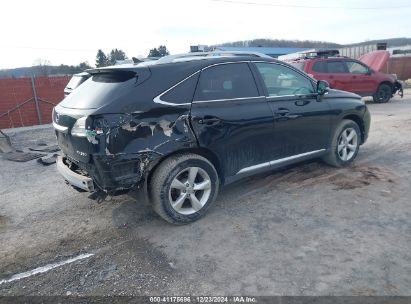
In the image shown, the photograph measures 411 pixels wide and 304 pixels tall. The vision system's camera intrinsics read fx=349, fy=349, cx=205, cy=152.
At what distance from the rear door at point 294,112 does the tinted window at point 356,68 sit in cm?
883

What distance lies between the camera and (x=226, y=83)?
4129 millimetres

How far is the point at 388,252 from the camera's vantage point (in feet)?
10.5

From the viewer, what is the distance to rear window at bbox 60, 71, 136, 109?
3494 mm

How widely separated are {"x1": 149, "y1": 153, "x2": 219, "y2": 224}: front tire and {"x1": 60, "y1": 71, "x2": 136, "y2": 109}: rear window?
2.84 feet

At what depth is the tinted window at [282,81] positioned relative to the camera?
4496mm

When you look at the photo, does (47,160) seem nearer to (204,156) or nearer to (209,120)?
(204,156)

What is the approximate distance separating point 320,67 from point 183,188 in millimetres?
10000

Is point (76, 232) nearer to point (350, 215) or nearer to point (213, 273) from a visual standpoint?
point (213, 273)

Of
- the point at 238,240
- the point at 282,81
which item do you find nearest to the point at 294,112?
the point at 282,81

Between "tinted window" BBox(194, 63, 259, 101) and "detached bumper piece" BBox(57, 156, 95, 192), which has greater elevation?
"tinted window" BBox(194, 63, 259, 101)

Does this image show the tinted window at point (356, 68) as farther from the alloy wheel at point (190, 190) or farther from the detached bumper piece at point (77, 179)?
the detached bumper piece at point (77, 179)

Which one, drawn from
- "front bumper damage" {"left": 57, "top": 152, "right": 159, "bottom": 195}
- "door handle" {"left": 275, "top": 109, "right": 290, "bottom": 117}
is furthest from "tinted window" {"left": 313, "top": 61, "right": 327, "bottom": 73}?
"front bumper damage" {"left": 57, "top": 152, "right": 159, "bottom": 195}

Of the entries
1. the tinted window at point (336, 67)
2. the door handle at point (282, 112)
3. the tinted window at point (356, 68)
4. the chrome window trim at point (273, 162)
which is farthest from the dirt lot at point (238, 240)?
the tinted window at point (356, 68)

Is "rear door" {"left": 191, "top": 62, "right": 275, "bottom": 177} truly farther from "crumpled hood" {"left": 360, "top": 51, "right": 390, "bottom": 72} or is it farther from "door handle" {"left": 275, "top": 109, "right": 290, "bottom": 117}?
"crumpled hood" {"left": 360, "top": 51, "right": 390, "bottom": 72}
